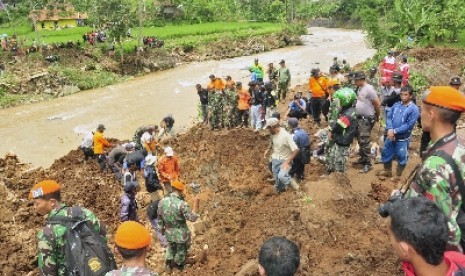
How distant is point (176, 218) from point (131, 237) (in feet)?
8.45

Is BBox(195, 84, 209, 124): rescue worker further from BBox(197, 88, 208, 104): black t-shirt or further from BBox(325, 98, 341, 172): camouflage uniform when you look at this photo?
BBox(325, 98, 341, 172): camouflage uniform

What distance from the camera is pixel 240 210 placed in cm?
816

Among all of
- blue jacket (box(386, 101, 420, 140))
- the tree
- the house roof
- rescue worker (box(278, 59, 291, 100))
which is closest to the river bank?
the tree

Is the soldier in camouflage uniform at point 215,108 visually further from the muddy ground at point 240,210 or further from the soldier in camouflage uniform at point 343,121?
the soldier in camouflage uniform at point 343,121

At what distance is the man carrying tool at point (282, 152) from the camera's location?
6.75 m

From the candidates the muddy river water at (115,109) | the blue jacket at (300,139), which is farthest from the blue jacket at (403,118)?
the muddy river water at (115,109)

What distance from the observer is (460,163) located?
8.98 feet

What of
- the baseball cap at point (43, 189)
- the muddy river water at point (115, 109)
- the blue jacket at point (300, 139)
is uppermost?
the baseball cap at point (43, 189)

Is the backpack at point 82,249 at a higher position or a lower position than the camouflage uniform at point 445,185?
lower

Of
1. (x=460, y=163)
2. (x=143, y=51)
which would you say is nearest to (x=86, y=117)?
(x=143, y=51)

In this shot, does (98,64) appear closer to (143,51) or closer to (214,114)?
(143,51)

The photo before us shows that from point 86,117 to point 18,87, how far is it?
21.0 feet

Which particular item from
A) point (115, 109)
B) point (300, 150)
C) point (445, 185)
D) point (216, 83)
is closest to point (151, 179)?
point (300, 150)

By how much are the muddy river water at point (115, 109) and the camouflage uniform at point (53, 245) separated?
10.4m
